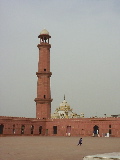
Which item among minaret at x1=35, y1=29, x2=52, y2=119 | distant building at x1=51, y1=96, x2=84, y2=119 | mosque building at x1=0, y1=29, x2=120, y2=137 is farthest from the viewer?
distant building at x1=51, y1=96, x2=84, y2=119

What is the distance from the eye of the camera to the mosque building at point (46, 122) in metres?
42.7

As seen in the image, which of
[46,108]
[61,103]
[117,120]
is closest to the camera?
[117,120]

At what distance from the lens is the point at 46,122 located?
4869 cm

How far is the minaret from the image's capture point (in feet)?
159

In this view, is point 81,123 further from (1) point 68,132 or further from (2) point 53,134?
(2) point 53,134

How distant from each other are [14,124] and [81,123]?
11519mm

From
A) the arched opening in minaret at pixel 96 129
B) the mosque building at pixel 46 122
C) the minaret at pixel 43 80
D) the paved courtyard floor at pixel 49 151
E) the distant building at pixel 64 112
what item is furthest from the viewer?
the distant building at pixel 64 112

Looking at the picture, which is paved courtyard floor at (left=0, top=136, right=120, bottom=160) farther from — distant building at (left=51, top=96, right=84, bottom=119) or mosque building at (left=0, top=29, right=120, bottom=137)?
distant building at (left=51, top=96, right=84, bottom=119)

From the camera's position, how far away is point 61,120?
47.4 metres

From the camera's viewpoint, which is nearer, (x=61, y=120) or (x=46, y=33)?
(x=61, y=120)

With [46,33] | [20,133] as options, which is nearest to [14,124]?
[20,133]

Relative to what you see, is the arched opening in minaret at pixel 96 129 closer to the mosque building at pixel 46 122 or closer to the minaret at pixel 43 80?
the mosque building at pixel 46 122

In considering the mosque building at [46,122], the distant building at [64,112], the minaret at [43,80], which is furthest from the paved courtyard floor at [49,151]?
the distant building at [64,112]

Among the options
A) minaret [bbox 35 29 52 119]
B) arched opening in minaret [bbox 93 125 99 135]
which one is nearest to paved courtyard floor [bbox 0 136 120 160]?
arched opening in minaret [bbox 93 125 99 135]
